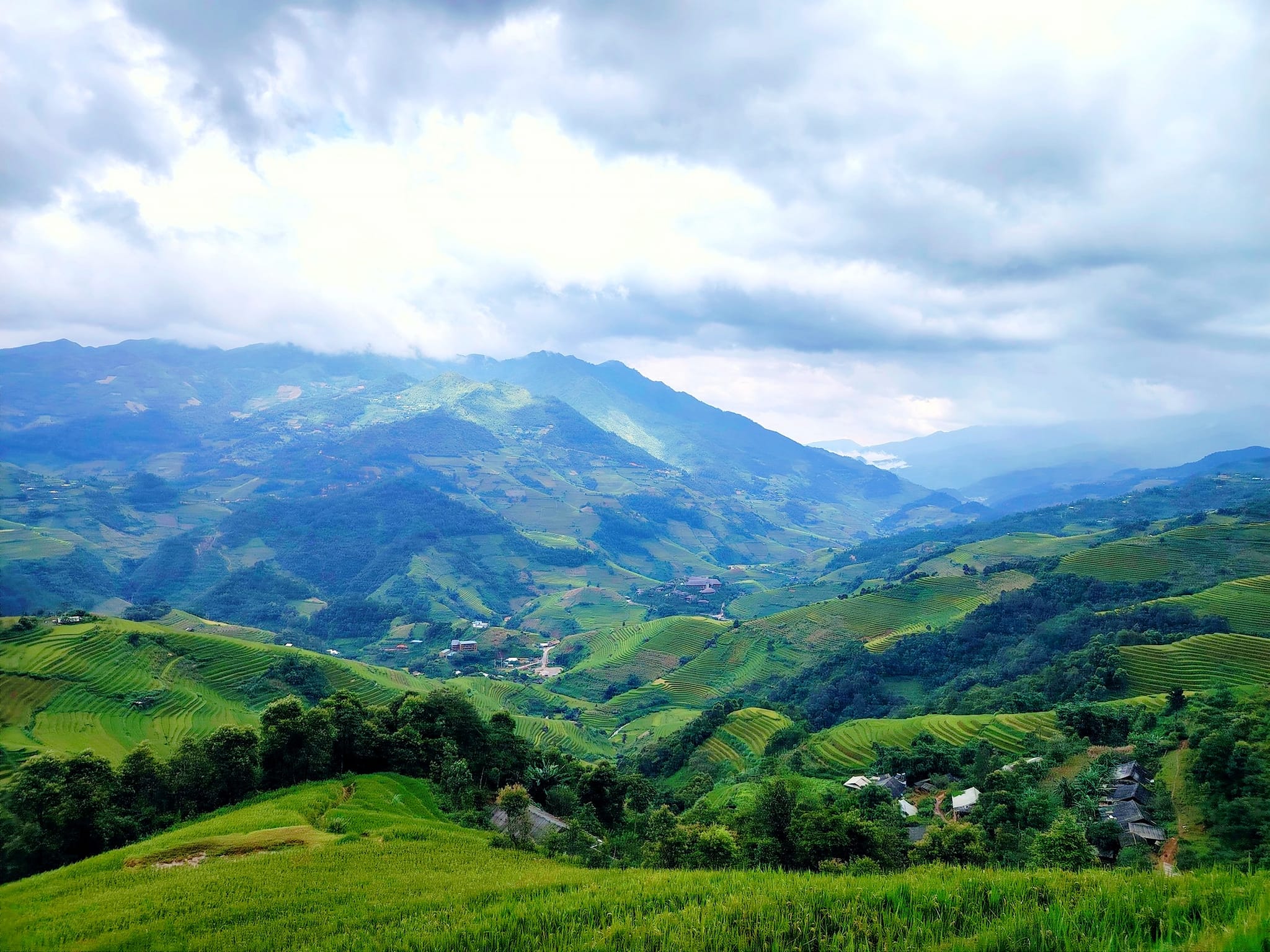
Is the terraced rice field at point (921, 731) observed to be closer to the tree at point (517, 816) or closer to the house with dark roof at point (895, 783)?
the house with dark roof at point (895, 783)

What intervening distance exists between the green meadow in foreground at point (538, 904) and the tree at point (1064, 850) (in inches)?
558

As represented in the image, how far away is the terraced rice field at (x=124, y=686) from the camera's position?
190 ft

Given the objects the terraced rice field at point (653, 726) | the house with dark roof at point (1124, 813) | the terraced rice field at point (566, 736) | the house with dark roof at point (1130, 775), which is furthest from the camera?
the terraced rice field at point (653, 726)

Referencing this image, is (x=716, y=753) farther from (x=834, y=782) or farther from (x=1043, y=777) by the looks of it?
(x=1043, y=777)

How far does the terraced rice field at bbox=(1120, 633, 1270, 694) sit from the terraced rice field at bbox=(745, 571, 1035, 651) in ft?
135

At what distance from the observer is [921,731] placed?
67250mm

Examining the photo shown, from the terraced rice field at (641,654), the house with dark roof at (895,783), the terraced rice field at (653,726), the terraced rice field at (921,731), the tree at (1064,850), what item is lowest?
the terraced rice field at (653,726)

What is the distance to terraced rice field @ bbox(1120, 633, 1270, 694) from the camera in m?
66.3

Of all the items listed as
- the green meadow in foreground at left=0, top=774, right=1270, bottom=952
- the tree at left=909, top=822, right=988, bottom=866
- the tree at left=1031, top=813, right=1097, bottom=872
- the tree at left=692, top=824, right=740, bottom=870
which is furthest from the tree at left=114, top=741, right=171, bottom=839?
the tree at left=1031, top=813, right=1097, bottom=872

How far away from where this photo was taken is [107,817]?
2734cm

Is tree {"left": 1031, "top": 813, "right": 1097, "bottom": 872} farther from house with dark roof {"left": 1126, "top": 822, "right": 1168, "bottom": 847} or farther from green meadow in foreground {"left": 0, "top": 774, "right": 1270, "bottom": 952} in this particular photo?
green meadow in foreground {"left": 0, "top": 774, "right": 1270, "bottom": 952}

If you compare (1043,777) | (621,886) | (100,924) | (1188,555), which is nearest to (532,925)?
(621,886)

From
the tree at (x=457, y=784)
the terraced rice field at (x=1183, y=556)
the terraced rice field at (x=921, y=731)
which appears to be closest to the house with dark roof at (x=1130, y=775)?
the terraced rice field at (x=921, y=731)

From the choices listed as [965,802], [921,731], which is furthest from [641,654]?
[965,802]
